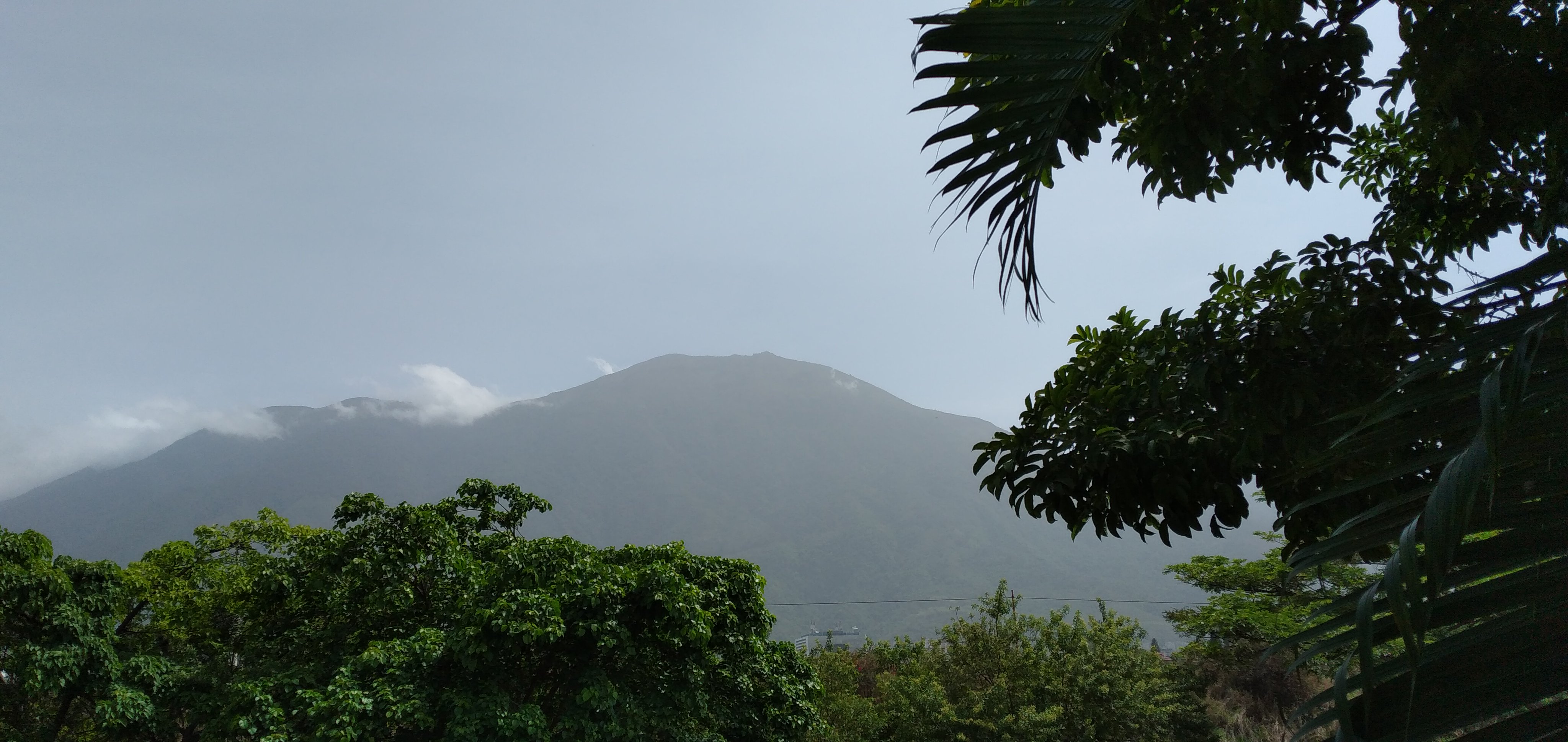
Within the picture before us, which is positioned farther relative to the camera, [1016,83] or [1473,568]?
[1016,83]

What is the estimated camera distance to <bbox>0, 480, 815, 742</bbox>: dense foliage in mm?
7965

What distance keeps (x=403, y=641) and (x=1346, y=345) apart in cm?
844

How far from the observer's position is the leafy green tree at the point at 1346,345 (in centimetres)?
76

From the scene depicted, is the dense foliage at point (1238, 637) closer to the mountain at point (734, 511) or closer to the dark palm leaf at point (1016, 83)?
the dark palm leaf at point (1016, 83)

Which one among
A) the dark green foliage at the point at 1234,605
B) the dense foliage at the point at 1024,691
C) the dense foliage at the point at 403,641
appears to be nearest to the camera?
the dense foliage at the point at 403,641

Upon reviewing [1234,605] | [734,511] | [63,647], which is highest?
[63,647]

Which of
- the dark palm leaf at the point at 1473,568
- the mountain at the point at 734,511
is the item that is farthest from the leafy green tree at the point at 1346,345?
the mountain at the point at 734,511

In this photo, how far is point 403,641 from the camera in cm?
820

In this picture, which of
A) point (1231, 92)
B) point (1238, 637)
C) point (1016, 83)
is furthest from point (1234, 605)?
point (1016, 83)

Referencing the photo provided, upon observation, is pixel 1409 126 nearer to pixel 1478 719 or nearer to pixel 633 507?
pixel 1478 719

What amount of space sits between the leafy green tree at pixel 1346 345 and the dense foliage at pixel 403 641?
6319 mm

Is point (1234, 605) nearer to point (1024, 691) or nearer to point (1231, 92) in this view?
point (1024, 691)

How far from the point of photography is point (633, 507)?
174m

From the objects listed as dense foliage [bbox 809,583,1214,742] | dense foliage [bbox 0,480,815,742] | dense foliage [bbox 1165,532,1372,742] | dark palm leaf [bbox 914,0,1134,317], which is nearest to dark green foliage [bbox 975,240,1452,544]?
dark palm leaf [bbox 914,0,1134,317]
